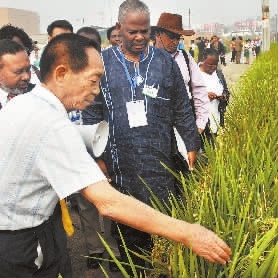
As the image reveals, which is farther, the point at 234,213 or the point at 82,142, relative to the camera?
the point at 234,213

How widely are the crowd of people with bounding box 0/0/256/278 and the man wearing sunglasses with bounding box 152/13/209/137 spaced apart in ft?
1.73

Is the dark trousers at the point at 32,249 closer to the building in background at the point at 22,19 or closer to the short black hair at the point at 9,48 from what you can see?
the short black hair at the point at 9,48

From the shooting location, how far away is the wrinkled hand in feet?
4.23

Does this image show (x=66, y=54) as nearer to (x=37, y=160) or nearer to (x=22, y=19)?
(x=37, y=160)

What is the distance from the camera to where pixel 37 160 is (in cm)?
135

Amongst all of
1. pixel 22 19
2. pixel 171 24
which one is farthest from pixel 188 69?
pixel 22 19

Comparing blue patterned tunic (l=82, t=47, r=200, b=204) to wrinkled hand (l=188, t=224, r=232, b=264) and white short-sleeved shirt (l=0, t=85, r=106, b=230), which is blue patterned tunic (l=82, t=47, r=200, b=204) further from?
wrinkled hand (l=188, t=224, r=232, b=264)

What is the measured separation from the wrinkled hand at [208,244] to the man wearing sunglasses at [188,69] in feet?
5.96

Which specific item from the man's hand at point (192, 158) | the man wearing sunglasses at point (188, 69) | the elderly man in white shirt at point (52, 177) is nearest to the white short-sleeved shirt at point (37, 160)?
the elderly man in white shirt at point (52, 177)

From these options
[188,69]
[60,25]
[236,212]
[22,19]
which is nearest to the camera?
[236,212]

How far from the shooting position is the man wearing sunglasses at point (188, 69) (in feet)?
10.2

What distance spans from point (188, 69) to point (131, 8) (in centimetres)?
80

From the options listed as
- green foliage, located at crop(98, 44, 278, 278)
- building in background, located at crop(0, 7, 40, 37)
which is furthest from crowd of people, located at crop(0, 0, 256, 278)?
building in background, located at crop(0, 7, 40, 37)

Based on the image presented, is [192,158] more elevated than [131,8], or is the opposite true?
[131,8]
